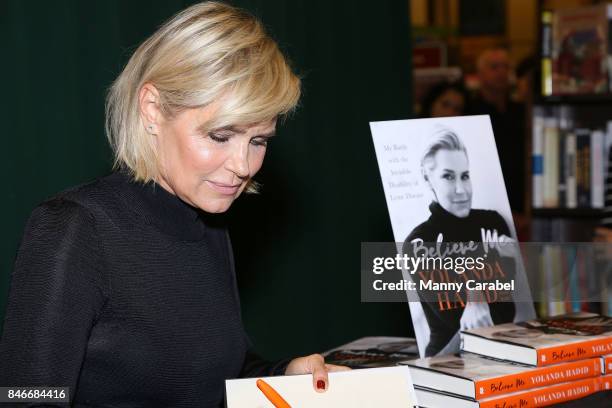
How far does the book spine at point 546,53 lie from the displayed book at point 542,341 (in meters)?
2.24

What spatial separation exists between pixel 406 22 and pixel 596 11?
901 mm

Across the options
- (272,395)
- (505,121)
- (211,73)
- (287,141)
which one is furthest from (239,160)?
(505,121)

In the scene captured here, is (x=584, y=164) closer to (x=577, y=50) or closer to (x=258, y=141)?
(x=577, y=50)

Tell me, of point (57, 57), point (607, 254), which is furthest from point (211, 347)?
point (57, 57)

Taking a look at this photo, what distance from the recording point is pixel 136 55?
1.37 metres

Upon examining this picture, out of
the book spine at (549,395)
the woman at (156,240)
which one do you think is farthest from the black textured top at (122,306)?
the book spine at (549,395)

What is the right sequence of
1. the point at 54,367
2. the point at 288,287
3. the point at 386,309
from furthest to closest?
the point at 386,309 → the point at 288,287 → the point at 54,367

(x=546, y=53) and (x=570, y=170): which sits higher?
(x=546, y=53)

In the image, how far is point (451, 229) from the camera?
153cm

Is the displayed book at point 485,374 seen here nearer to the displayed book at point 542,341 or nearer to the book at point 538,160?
the displayed book at point 542,341

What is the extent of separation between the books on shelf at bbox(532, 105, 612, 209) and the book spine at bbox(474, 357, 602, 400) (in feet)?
7.49

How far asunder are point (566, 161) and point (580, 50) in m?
0.52

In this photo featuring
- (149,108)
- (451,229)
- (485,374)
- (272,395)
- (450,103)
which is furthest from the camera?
(450,103)

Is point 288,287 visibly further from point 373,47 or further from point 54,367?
point 54,367
